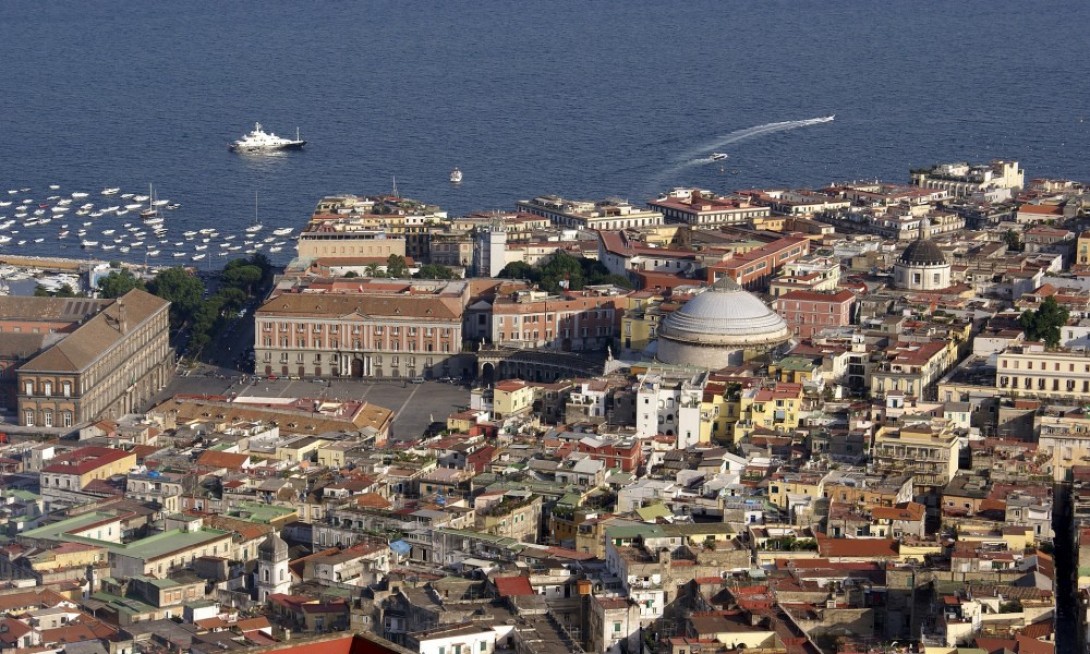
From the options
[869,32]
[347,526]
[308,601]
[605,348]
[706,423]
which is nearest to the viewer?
[308,601]

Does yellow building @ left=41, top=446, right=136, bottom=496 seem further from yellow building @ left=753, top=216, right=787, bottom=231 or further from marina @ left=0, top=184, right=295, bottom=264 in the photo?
marina @ left=0, top=184, right=295, bottom=264

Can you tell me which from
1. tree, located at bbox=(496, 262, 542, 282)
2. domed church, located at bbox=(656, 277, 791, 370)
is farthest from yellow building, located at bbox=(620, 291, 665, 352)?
tree, located at bbox=(496, 262, 542, 282)

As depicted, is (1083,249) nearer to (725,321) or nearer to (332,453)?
(725,321)

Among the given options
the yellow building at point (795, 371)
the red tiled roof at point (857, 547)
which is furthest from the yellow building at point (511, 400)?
the red tiled roof at point (857, 547)

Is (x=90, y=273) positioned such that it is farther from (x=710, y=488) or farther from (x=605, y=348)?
(x=710, y=488)

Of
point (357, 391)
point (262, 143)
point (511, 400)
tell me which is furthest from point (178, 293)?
point (262, 143)

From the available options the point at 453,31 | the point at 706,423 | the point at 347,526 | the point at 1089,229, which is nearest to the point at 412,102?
the point at 453,31
